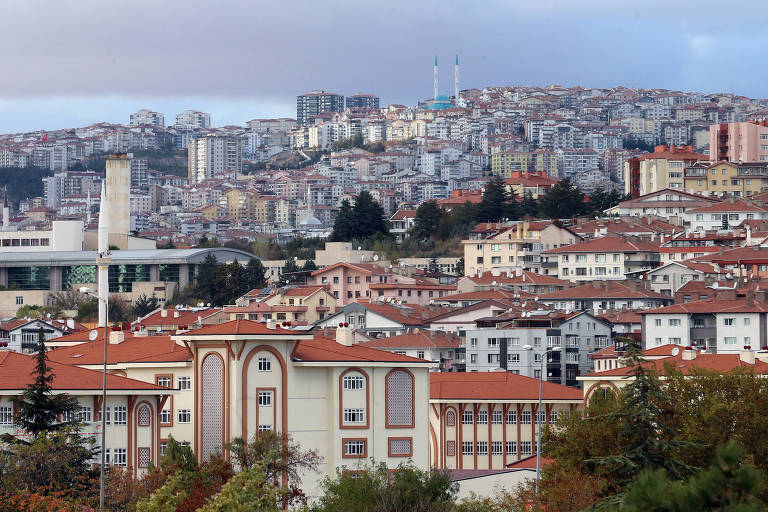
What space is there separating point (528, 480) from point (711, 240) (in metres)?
63.5

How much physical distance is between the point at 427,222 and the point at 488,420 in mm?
68216

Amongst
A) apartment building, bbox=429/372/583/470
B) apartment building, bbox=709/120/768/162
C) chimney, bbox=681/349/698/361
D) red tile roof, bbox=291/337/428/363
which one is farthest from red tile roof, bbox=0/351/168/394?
apartment building, bbox=709/120/768/162

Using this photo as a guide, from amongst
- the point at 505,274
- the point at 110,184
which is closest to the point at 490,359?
the point at 505,274

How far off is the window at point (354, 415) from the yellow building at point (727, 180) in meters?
81.3

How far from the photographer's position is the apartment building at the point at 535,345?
75.2 m

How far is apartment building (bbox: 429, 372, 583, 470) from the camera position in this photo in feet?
194

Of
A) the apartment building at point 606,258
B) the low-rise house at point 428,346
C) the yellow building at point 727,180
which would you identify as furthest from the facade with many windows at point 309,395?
the yellow building at point 727,180

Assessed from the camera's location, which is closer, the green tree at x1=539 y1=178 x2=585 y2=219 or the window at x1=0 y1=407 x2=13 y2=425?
the window at x1=0 y1=407 x2=13 y2=425

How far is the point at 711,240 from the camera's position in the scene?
338 feet

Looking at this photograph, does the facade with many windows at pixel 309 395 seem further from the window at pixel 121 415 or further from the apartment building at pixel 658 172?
the apartment building at pixel 658 172

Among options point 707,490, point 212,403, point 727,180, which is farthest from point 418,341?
point 707,490

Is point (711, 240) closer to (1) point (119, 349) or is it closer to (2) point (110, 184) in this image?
(2) point (110, 184)

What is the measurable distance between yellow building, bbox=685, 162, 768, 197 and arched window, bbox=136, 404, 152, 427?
86.0 metres

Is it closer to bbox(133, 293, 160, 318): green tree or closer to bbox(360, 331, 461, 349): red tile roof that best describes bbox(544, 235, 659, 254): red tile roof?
bbox(133, 293, 160, 318): green tree
